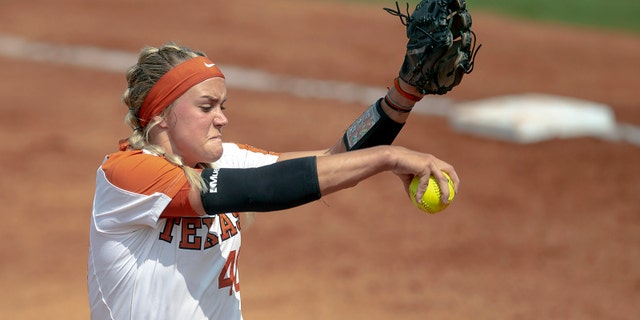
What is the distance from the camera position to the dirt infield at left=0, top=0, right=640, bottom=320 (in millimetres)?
6984

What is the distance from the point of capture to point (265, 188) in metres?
3.32

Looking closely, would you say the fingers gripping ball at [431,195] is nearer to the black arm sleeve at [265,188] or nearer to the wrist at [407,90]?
the black arm sleeve at [265,188]

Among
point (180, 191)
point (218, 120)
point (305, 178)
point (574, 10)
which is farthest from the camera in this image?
point (574, 10)

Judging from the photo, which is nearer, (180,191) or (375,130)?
(180,191)

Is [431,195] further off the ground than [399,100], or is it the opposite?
[399,100]

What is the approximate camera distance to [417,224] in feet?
27.1

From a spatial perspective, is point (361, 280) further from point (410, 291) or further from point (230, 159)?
point (230, 159)

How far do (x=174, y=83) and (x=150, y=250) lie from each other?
2.06 feet

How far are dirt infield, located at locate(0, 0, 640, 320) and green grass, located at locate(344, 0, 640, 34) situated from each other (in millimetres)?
1695

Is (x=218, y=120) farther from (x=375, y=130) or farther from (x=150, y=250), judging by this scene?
(x=375, y=130)

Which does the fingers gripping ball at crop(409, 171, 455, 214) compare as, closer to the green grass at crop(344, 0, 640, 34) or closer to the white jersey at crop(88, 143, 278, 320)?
the white jersey at crop(88, 143, 278, 320)

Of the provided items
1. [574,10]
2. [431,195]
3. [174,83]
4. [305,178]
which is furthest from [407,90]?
[574,10]

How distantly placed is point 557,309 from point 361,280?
4.68 ft

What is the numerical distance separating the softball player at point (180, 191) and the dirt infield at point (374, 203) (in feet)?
8.92
